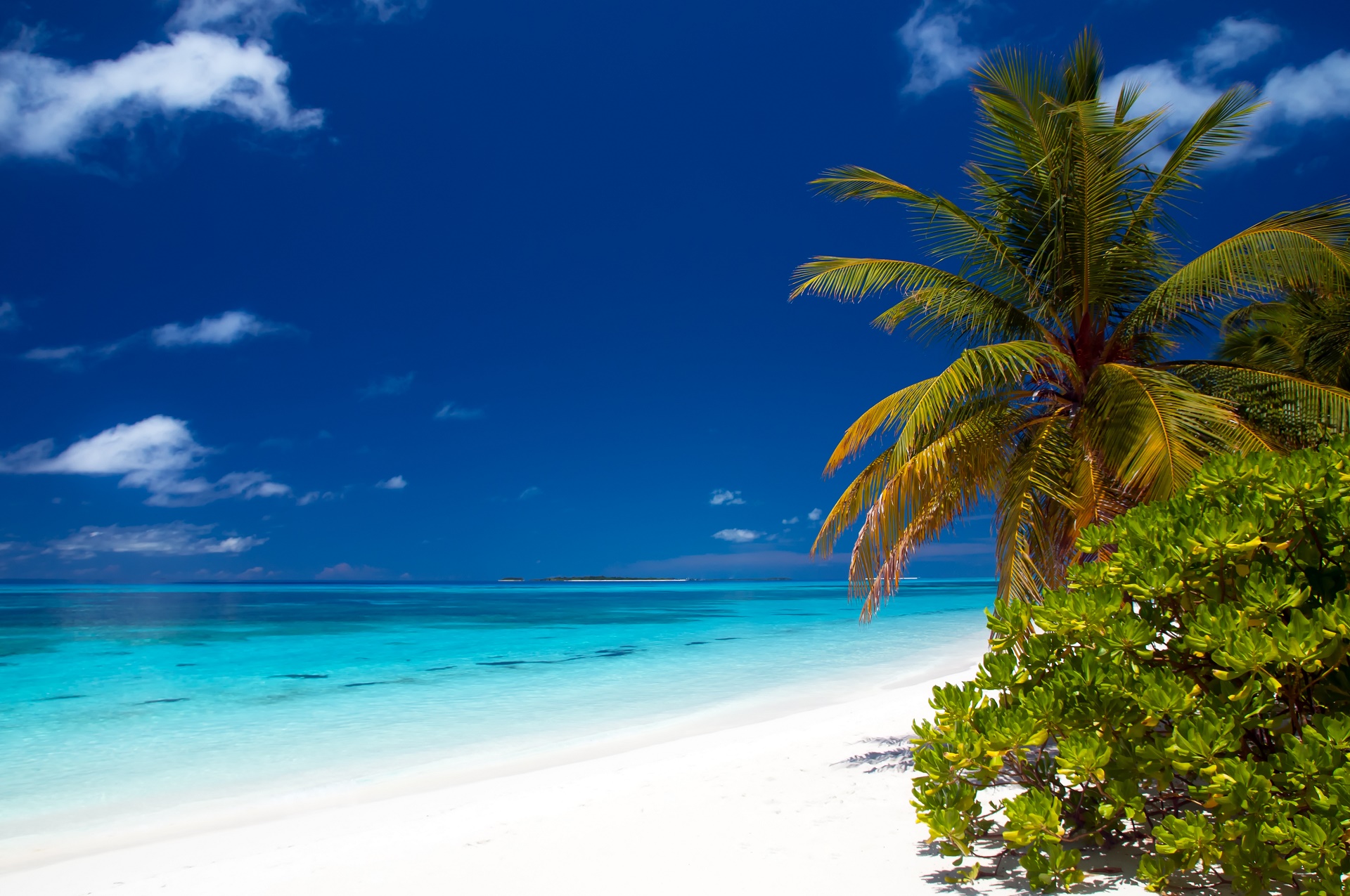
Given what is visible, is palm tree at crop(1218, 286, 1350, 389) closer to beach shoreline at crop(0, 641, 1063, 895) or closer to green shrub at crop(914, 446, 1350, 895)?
green shrub at crop(914, 446, 1350, 895)

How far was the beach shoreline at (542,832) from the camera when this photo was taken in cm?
375

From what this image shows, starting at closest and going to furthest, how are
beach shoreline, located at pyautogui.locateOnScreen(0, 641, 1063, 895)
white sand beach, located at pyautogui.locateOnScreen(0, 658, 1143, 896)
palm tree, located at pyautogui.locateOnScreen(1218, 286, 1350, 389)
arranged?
white sand beach, located at pyautogui.locateOnScreen(0, 658, 1143, 896) → beach shoreline, located at pyautogui.locateOnScreen(0, 641, 1063, 895) → palm tree, located at pyautogui.locateOnScreen(1218, 286, 1350, 389)

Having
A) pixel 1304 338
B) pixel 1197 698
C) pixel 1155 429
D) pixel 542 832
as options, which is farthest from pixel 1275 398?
pixel 542 832

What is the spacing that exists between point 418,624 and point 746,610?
1695cm

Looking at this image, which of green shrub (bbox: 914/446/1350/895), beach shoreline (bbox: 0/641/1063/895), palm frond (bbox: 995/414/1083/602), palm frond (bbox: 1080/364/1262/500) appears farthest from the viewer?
palm frond (bbox: 995/414/1083/602)

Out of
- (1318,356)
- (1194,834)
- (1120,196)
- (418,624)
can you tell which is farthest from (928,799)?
(418,624)

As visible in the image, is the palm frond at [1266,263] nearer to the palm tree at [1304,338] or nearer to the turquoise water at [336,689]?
the palm tree at [1304,338]

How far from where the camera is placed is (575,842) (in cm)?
422

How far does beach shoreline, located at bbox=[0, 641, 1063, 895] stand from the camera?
3750mm

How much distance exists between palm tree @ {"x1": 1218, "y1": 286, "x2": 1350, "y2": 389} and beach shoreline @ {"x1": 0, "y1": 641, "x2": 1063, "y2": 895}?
17.4 ft

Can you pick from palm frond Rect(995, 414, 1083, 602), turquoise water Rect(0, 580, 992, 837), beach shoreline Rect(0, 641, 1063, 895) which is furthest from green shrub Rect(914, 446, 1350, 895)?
turquoise water Rect(0, 580, 992, 837)

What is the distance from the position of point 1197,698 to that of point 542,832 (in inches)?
143

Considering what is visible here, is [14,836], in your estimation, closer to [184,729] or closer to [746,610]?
[184,729]

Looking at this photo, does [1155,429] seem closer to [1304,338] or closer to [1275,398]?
[1275,398]
